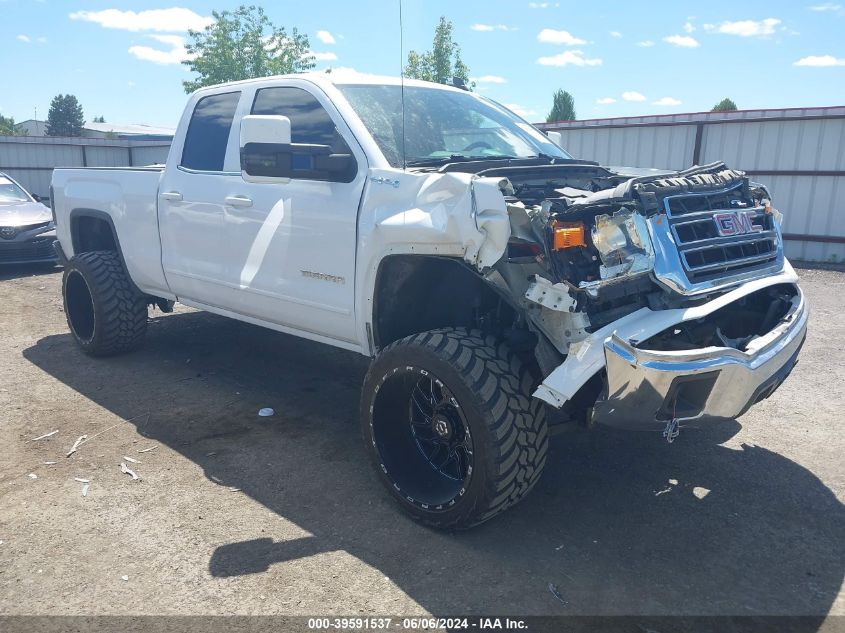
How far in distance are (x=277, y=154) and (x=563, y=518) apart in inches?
88.3

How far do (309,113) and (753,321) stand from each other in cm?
270

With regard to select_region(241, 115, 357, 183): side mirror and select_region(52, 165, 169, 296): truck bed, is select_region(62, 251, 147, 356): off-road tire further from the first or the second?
select_region(241, 115, 357, 183): side mirror

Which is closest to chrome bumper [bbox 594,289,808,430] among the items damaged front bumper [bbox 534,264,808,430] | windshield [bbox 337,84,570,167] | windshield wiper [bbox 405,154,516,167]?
damaged front bumper [bbox 534,264,808,430]

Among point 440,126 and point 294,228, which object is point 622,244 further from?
point 294,228

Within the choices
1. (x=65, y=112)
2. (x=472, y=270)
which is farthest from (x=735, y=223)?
(x=65, y=112)

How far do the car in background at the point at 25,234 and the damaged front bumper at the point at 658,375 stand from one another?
9662mm

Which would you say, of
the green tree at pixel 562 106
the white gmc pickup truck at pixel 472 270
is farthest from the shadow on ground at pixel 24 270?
the green tree at pixel 562 106

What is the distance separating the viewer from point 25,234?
1044 centimetres

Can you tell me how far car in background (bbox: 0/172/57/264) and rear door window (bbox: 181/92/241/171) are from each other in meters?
6.31

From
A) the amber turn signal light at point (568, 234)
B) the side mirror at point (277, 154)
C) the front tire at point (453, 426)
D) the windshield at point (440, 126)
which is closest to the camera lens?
the amber turn signal light at point (568, 234)

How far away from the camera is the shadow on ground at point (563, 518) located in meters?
2.83

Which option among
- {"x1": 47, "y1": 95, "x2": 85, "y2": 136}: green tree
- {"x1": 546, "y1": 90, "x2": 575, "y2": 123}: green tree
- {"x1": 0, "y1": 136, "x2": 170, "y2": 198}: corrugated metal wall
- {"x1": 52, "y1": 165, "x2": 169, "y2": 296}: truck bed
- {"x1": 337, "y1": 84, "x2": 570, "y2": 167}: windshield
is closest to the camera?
{"x1": 337, "y1": 84, "x2": 570, "y2": 167}: windshield

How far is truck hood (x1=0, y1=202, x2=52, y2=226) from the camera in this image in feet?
34.6

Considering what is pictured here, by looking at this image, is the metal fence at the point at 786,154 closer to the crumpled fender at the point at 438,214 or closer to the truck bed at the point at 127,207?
the truck bed at the point at 127,207
